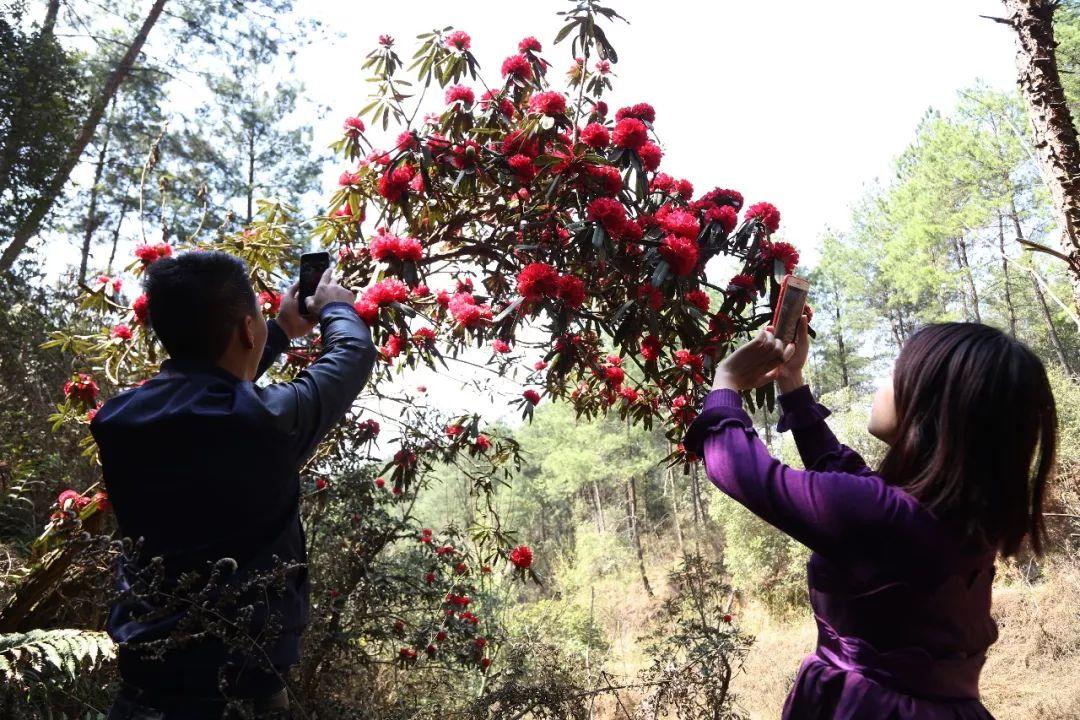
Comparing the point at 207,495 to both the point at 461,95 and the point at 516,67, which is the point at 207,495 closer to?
the point at 461,95

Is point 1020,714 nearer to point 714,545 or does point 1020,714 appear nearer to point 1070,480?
point 1070,480

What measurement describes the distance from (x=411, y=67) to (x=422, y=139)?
0.61 meters

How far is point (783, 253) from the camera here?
6.38 ft

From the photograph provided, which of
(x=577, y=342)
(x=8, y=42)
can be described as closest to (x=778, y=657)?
(x=577, y=342)

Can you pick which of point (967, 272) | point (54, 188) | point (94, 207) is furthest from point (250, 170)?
point (967, 272)

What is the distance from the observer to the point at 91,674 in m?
2.36

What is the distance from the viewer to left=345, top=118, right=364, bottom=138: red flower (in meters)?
2.42

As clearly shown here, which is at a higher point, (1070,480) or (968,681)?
(968,681)

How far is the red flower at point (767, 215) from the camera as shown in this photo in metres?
2.02

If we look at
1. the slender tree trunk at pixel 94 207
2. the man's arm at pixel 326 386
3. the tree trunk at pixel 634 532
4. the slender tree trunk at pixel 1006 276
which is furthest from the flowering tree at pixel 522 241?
the slender tree trunk at pixel 1006 276

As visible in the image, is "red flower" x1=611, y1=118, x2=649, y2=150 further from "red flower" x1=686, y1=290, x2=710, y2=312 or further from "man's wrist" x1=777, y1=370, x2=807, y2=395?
"man's wrist" x1=777, y1=370, x2=807, y2=395

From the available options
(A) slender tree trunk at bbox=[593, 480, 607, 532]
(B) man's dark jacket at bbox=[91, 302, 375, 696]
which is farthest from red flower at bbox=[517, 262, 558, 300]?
(A) slender tree trunk at bbox=[593, 480, 607, 532]

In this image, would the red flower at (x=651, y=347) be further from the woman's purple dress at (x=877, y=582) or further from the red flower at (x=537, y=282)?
the woman's purple dress at (x=877, y=582)

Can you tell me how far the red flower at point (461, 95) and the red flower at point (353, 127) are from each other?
0.36 m
